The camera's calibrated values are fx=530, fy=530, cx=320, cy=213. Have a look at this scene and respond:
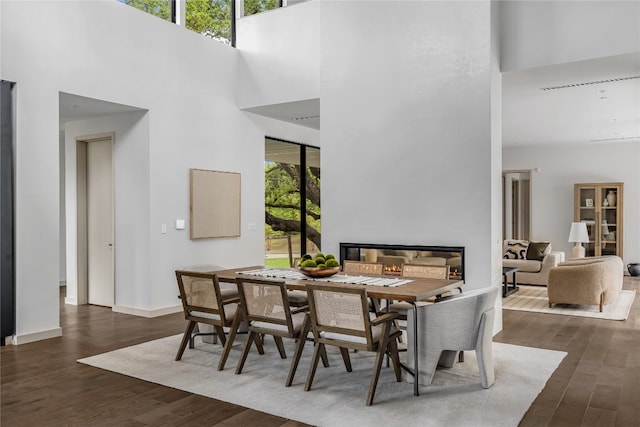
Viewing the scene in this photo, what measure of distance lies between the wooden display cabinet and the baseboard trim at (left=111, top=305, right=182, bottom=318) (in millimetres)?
7935

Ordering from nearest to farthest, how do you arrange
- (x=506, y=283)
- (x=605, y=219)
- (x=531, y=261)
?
(x=506, y=283)
(x=531, y=261)
(x=605, y=219)

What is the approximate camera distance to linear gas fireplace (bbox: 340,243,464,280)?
548cm

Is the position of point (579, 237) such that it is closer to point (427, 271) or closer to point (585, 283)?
point (585, 283)

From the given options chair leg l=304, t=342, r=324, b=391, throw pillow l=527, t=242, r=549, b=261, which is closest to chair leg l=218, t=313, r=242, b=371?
chair leg l=304, t=342, r=324, b=391

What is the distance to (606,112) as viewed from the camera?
755cm

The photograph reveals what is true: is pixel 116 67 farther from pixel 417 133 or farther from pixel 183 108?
pixel 417 133

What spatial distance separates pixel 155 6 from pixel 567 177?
8517mm

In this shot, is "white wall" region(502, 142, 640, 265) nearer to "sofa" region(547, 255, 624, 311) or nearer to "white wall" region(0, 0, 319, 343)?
"sofa" region(547, 255, 624, 311)

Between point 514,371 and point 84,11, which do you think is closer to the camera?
point 514,371

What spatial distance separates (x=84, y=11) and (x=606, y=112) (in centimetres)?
688

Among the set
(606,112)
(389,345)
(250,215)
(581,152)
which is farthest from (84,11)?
(581,152)

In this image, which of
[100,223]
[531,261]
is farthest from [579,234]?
[100,223]

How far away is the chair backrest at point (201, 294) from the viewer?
13.1 feet

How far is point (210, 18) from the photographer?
24.3 feet
